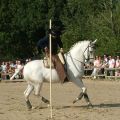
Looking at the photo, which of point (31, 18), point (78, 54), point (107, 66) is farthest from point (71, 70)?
point (31, 18)

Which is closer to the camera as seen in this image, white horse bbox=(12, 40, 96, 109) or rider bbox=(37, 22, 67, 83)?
rider bbox=(37, 22, 67, 83)

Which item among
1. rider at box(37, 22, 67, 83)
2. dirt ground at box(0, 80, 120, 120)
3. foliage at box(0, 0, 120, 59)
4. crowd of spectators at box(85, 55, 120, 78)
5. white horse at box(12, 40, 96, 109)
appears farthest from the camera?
foliage at box(0, 0, 120, 59)

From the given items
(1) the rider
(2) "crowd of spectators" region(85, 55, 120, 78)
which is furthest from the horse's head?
(2) "crowd of spectators" region(85, 55, 120, 78)

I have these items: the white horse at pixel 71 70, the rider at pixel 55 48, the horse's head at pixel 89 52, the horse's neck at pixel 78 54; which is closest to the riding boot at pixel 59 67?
the rider at pixel 55 48

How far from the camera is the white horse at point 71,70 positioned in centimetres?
1595

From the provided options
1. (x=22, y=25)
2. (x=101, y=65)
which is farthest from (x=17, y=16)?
(x=101, y=65)

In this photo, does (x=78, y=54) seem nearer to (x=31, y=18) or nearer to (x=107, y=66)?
(x=107, y=66)

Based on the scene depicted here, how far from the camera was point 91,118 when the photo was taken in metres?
13.3

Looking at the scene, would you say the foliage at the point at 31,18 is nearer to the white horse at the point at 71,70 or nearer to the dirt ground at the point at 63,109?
the dirt ground at the point at 63,109

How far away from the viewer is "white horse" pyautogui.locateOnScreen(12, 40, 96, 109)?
16.0 m

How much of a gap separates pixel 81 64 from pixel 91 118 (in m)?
3.15

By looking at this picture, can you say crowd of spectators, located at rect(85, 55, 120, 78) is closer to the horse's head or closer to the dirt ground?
the dirt ground

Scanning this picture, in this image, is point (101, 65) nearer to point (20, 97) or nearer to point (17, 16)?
point (20, 97)

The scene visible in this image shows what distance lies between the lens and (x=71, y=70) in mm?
16000
